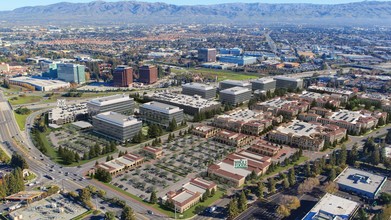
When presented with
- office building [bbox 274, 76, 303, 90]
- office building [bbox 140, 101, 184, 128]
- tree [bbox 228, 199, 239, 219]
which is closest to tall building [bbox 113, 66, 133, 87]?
office building [bbox 140, 101, 184, 128]

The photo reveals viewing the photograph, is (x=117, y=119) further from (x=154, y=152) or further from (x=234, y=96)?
(x=234, y=96)

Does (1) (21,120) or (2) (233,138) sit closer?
(2) (233,138)

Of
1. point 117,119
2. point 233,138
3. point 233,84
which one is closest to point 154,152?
point 117,119

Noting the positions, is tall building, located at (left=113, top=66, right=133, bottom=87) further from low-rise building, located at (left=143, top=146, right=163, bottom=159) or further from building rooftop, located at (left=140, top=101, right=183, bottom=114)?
low-rise building, located at (left=143, top=146, right=163, bottom=159)

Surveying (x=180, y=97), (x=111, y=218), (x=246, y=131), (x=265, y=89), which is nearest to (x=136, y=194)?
(x=111, y=218)

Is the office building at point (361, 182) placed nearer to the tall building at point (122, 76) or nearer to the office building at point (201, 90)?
the office building at point (201, 90)

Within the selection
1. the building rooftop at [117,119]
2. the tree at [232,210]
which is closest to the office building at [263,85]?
the building rooftop at [117,119]

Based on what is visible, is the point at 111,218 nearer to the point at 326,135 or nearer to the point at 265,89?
the point at 326,135
